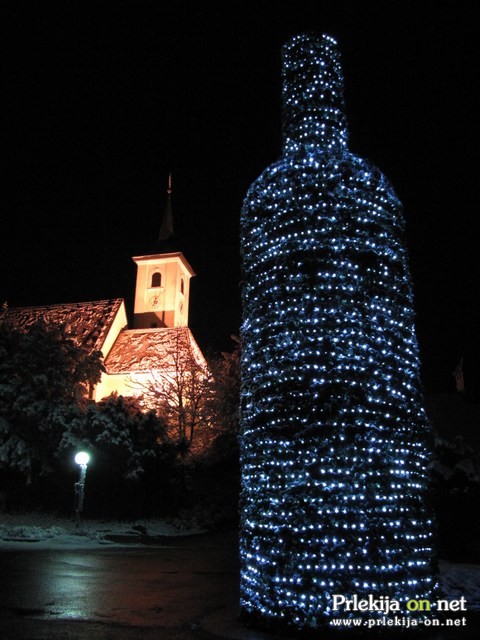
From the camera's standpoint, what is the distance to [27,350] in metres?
20.1

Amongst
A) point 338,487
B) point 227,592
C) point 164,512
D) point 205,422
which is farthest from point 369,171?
point 205,422

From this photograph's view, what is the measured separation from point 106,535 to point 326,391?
1285 cm

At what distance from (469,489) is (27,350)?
640 inches

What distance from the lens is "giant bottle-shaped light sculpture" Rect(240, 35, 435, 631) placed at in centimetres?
480

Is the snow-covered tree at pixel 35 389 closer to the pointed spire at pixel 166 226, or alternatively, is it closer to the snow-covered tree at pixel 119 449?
the snow-covered tree at pixel 119 449

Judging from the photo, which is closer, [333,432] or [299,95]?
[333,432]

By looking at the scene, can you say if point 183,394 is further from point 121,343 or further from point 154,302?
point 154,302

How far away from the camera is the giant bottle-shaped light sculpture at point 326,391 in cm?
480

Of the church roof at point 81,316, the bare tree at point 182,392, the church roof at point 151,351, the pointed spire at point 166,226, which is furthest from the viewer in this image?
the pointed spire at point 166,226

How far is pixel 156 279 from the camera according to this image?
4381cm

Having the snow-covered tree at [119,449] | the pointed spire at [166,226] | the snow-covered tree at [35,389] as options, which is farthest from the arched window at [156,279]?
the snow-covered tree at [119,449]

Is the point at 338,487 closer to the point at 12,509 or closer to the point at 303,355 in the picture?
the point at 303,355

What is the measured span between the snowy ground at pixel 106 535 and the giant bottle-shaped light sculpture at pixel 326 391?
242cm

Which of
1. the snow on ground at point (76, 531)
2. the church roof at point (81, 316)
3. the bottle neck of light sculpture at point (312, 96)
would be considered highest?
the church roof at point (81, 316)
